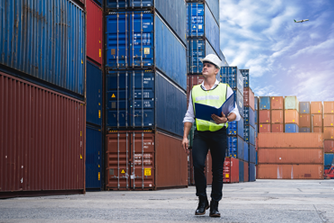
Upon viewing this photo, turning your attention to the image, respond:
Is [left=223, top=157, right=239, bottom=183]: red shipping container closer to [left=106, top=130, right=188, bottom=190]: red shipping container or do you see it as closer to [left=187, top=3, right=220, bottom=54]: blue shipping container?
[left=187, top=3, right=220, bottom=54]: blue shipping container

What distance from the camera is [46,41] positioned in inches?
413

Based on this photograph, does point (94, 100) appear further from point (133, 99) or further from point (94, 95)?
point (133, 99)

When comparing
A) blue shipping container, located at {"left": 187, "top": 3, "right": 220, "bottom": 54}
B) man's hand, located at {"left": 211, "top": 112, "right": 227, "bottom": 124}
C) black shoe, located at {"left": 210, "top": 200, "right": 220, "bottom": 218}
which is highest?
blue shipping container, located at {"left": 187, "top": 3, "right": 220, "bottom": 54}

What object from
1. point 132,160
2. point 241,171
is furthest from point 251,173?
point 132,160

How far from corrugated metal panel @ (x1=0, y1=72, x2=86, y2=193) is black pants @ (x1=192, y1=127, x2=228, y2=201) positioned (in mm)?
4293

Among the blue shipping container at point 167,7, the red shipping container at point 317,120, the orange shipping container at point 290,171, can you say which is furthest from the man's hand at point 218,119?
the red shipping container at point 317,120

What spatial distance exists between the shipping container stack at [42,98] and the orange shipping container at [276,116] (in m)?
45.4

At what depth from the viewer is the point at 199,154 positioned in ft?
18.6

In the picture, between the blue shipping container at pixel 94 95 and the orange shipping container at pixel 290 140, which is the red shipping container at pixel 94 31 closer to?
the blue shipping container at pixel 94 95

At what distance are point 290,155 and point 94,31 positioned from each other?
41101 mm

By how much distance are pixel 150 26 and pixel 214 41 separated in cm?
1176

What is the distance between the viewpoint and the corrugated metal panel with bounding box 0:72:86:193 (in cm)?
871

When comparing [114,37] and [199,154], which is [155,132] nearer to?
[114,37]

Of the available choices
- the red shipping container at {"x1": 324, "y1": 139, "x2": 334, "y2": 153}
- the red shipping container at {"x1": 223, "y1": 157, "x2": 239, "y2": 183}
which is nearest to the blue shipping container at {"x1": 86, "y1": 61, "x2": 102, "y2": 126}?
the red shipping container at {"x1": 223, "y1": 157, "x2": 239, "y2": 183}
